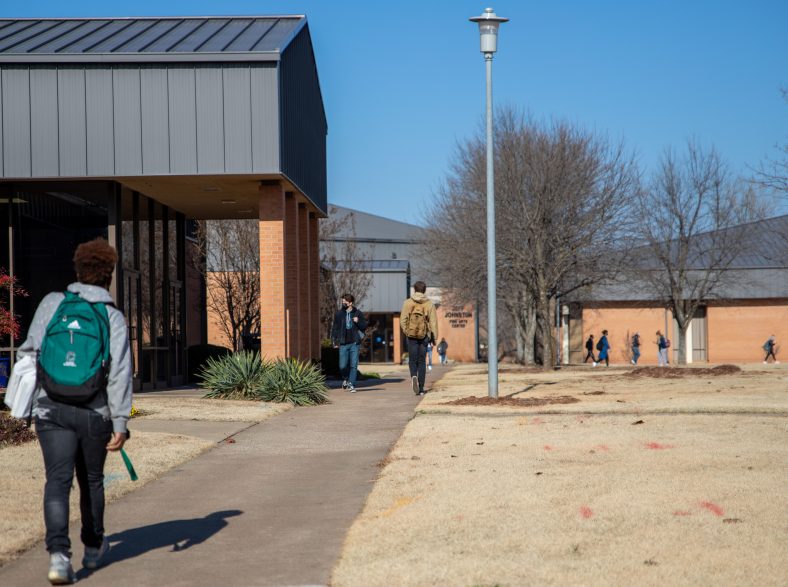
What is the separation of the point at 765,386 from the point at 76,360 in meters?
15.6

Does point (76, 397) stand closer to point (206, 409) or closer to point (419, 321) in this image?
point (206, 409)

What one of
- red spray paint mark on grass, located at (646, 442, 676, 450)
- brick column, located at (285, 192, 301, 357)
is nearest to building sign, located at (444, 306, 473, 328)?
brick column, located at (285, 192, 301, 357)

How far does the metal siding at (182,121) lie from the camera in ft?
58.3

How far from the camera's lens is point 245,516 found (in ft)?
23.6

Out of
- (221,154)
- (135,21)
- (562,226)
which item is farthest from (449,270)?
(221,154)

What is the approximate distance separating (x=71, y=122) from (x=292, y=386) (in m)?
6.00

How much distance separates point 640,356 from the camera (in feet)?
179

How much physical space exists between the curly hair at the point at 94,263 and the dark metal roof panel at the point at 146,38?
498 inches

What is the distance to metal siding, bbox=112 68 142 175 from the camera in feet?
58.1

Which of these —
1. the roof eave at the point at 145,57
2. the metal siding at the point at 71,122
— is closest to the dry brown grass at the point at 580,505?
the roof eave at the point at 145,57

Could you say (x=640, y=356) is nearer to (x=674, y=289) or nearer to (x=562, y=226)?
(x=674, y=289)

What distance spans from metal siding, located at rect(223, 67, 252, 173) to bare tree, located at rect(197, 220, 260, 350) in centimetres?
1443

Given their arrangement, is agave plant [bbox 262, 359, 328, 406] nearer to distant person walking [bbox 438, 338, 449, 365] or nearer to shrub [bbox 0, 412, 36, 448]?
shrub [bbox 0, 412, 36, 448]

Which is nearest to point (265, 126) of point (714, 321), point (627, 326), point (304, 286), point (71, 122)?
point (71, 122)
